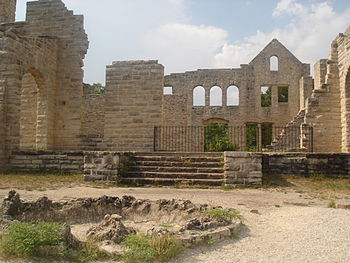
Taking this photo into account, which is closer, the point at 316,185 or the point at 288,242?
the point at 288,242

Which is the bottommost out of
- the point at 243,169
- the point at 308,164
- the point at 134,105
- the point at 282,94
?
the point at 243,169

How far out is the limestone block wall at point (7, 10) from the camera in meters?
17.2

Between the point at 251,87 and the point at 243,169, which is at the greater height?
the point at 251,87

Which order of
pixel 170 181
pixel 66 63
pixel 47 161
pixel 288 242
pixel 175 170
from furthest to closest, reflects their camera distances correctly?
1. pixel 66 63
2. pixel 47 161
3. pixel 175 170
4. pixel 170 181
5. pixel 288 242

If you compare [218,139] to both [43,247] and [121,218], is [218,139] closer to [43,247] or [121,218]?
[121,218]

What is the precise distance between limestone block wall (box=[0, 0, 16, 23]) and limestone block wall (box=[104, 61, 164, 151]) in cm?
780

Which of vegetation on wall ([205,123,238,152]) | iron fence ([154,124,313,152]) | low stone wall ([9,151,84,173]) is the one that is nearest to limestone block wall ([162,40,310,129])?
iron fence ([154,124,313,152])

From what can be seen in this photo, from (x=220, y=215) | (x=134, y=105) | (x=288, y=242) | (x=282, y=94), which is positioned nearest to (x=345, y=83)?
(x=134, y=105)

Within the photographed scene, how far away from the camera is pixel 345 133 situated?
12.8 m

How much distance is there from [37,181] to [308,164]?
7.73m

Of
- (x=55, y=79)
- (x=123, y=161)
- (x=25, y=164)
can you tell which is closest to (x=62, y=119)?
(x=55, y=79)

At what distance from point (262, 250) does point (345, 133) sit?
1066cm

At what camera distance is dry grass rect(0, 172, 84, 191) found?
8336 mm

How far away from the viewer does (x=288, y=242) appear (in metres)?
3.97
